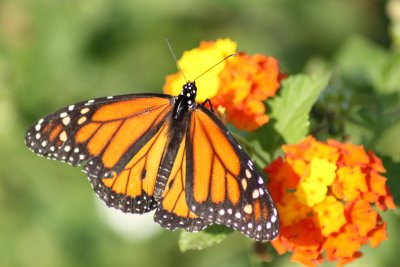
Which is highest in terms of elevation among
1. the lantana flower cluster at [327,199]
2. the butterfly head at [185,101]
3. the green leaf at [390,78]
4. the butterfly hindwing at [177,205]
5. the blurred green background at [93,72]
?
the blurred green background at [93,72]

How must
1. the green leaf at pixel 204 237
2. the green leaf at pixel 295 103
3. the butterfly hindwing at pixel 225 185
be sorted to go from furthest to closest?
the green leaf at pixel 295 103 → the green leaf at pixel 204 237 → the butterfly hindwing at pixel 225 185

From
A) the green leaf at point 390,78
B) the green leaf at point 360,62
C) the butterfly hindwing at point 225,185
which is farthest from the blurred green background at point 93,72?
the butterfly hindwing at point 225,185

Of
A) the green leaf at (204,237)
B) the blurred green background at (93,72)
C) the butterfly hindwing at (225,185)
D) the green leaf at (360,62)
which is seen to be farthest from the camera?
Answer: the blurred green background at (93,72)

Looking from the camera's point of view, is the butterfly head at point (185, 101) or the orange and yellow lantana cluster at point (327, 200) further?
the butterfly head at point (185, 101)

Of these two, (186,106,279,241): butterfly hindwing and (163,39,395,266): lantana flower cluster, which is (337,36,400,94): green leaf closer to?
(163,39,395,266): lantana flower cluster

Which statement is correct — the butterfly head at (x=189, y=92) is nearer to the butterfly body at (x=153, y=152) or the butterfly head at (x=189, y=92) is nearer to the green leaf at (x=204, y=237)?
the butterfly body at (x=153, y=152)

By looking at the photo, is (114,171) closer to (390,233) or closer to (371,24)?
(390,233)

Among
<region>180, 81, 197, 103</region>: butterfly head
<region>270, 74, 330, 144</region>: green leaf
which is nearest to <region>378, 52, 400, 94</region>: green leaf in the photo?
<region>270, 74, 330, 144</region>: green leaf
